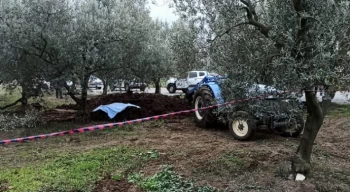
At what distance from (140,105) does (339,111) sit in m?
6.66

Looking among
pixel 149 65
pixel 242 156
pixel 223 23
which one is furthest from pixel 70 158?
pixel 149 65

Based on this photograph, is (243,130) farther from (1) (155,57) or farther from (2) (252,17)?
(1) (155,57)

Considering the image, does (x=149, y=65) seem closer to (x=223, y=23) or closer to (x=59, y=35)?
(x=59, y=35)

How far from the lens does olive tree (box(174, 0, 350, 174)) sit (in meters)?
3.93

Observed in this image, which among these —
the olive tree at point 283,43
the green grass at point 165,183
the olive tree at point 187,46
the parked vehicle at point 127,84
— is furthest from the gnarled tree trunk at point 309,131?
the parked vehicle at point 127,84

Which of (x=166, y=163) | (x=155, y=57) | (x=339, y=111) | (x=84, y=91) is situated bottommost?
(x=166, y=163)

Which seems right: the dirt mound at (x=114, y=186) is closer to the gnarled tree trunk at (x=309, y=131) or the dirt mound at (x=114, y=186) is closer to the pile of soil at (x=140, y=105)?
the gnarled tree trunk at (x=309, y=131)

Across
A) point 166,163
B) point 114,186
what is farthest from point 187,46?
point 114,186

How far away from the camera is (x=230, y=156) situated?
5.94 metres

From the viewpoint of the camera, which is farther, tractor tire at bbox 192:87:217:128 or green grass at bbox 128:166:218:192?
tractor tire at bbox 192:87:217:128

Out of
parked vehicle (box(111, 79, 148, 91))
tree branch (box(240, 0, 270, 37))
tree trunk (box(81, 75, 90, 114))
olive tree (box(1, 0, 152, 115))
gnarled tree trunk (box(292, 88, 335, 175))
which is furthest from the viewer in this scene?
parked vehicle (box(111, 79, 148, 91))

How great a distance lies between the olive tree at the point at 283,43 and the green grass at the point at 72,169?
7.24 feet

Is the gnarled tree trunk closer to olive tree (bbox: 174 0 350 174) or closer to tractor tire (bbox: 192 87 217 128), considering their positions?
olive tree (bbox: 174 0 350 174)

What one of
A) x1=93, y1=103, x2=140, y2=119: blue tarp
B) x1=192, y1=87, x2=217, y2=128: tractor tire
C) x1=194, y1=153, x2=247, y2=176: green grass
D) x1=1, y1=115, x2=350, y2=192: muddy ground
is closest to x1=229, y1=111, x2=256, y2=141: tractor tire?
x1=1, y1=115, x2=350, y2=192: muddy ground
